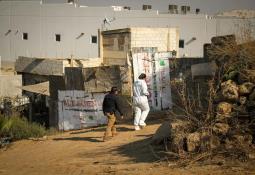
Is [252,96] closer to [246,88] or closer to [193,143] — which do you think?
[246,88]

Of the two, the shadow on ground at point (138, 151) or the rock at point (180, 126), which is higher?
the rock at point (180, 126)

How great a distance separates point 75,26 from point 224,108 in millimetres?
30128

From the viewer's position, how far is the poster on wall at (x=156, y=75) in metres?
15.0

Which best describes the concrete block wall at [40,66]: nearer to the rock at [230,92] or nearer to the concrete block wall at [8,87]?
the concrete block wall at [8,87]

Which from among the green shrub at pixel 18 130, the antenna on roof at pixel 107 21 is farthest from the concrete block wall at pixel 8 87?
the antenna on roof at pixel 107 21

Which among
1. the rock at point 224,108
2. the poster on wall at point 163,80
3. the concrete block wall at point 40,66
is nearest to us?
the rock at point 224,108

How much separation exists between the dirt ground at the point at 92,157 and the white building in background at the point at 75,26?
2308cm

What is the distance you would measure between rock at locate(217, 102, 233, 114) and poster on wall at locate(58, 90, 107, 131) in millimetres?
6386

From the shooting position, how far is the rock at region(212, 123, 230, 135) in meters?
8.75

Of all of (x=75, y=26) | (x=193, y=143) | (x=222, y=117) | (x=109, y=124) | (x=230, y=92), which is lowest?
(x=193, y=143)

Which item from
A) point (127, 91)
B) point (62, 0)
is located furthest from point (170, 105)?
point (62, 0)

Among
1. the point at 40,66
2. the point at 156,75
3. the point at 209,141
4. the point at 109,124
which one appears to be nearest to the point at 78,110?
the point at 156,75

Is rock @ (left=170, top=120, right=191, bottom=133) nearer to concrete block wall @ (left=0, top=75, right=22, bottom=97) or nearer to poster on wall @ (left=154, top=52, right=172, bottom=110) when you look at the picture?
poster on wall @ (left=154, top=52, right=172, bottom=110)

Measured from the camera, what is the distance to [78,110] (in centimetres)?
1530
